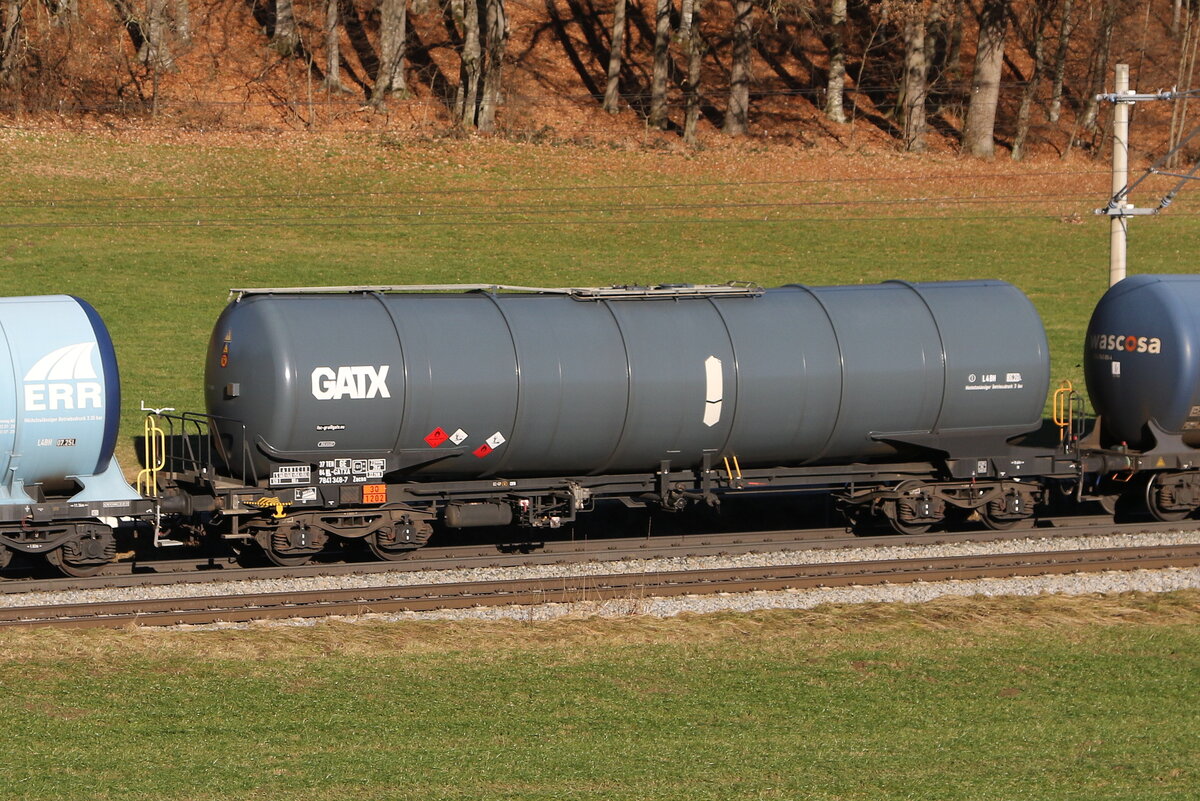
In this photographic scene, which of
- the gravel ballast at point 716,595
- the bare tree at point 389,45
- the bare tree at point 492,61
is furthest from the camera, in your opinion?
the bare tree at point 389,45

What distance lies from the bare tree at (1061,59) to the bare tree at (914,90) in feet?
22.9

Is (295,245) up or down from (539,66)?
down

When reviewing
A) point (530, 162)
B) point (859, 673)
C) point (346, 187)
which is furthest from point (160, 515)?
point (530, 162)

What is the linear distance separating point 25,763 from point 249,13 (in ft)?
193

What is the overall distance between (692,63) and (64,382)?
44.6 metres

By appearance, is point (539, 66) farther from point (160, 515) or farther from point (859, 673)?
point (859, 673)

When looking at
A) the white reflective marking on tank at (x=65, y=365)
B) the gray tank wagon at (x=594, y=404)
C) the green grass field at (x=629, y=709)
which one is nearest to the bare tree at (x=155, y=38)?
the gray tank wagon at (x=594, y=404)

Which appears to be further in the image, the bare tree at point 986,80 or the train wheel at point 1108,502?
the bare tree at point 986,80


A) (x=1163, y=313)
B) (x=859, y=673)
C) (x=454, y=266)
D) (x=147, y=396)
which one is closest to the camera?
(x=859, y=673)

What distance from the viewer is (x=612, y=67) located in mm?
62375

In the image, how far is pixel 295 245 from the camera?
4412 cm

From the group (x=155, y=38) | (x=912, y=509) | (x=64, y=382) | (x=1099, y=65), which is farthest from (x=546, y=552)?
(x=1099, y=65)

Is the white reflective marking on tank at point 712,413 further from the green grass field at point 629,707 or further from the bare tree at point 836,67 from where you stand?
the bare tree at point 836,67

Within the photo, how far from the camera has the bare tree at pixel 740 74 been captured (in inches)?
2327
